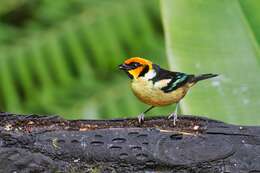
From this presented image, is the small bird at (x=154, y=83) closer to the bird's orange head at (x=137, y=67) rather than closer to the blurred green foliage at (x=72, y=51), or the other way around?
the bird's orange head at (x=137, y=67)

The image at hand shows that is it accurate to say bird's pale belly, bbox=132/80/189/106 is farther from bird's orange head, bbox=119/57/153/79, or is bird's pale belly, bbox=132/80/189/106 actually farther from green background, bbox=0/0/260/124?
green background, bbox=0/0/260/124

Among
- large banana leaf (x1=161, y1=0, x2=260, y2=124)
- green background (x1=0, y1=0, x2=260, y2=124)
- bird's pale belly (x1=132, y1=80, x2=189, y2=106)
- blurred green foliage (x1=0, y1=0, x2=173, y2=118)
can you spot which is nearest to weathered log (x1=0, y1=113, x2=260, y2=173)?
bird's pale belly (x1=132, y1=80, x2=189, y2=106)

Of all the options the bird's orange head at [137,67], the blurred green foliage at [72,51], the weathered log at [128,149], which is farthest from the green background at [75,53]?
the weathered log at [128,149]

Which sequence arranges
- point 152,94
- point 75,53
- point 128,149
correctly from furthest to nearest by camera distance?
point 75,53
point 152,94
point 128,149

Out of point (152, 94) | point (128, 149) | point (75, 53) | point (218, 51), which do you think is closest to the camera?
point (128, 149)

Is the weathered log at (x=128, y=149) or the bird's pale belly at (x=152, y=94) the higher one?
the bird's pale belly at (x=152, y=94)

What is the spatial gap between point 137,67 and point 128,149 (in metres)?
0.30

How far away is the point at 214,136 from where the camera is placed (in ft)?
5.01

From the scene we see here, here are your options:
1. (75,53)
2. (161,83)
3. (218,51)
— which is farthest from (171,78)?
(75,53)

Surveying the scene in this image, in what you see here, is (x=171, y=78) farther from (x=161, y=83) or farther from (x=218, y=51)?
(x=218, y=51)

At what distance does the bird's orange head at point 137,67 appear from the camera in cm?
172

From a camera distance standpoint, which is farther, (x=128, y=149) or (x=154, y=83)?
(x=154, y=83)

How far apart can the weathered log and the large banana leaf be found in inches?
18.2

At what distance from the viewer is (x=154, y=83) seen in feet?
5.56
